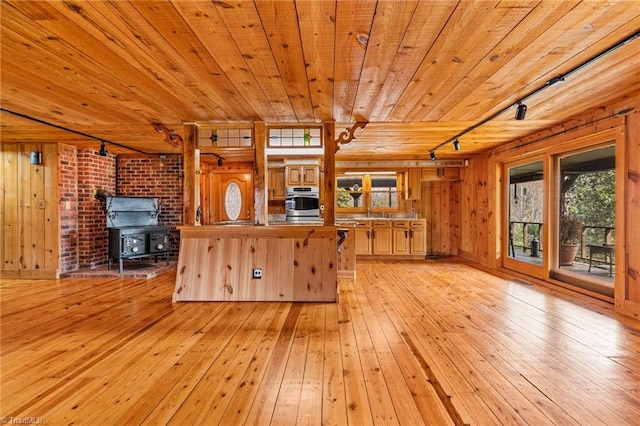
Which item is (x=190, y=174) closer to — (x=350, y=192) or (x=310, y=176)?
(x=310, y=176)

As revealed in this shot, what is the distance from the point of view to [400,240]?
22.6 ft

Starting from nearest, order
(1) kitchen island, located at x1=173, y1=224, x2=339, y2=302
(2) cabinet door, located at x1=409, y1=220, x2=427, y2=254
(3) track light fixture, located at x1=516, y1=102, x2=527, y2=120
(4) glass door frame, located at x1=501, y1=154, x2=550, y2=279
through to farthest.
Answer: (3) track light fixture, located at x1=516, y1=102, x2=527, y2=120
(1) kitchen island, located at x1=173, y1=224, x2=339, y2=302
(4) glass door frame, located at x1=501, y1=154, x2=550, y2=279
(2) cabinet door, located at x1=409, y1=220, x2=427, y2=254

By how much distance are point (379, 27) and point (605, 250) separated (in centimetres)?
480

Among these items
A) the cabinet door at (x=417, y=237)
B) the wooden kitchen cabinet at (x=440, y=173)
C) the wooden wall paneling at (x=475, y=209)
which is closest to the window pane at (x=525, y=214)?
the wooden wall paneling at (x=475, y=209)

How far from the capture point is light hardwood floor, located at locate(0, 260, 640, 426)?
1.70 meters

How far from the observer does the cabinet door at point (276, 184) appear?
699 centimetres

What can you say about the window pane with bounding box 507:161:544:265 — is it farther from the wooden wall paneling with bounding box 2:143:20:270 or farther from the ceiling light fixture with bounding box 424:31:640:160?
the wooden wall paneling with bounding box 2:143:20:270

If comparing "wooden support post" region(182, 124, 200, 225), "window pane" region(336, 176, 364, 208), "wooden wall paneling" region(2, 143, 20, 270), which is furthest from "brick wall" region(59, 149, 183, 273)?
"window pane" region(336, 176, 364, 208)

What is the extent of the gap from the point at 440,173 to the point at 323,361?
6036 mm

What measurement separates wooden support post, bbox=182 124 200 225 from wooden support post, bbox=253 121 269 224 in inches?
31.6

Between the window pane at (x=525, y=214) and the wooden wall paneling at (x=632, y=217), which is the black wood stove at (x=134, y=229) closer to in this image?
the window pane at (x=525, y=214)

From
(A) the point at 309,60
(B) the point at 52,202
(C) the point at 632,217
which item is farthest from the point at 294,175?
(C) the point at 632,217

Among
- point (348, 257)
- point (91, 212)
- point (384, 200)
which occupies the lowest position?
point (348, 257)

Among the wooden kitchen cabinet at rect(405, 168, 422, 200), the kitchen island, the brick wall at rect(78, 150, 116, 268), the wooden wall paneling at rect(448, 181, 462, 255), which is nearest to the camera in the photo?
the kitchen island
